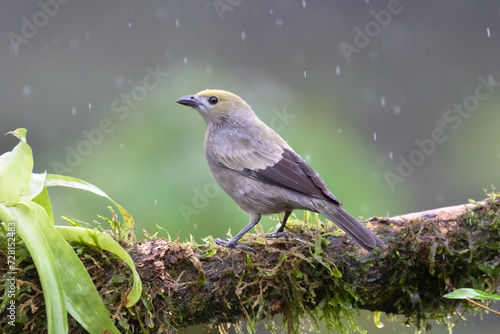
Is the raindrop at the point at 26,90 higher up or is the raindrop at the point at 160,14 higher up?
the raindrop at the point at 160,14

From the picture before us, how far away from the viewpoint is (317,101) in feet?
23.4

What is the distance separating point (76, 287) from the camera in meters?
2.19

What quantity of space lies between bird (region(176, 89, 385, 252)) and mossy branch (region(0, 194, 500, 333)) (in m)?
0.20

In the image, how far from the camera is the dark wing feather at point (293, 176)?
10.5 ft

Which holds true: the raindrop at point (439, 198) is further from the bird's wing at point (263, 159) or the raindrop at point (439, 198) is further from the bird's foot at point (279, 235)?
the bird's foot at point (279, 235)

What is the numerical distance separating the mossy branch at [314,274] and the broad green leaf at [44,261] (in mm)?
241

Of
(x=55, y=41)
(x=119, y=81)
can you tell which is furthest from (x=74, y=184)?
(x=55, y=41)

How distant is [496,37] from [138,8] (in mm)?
6544

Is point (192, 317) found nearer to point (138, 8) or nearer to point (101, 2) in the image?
point (138, 8)

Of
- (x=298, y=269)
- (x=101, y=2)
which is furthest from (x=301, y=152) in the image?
(x=101, y=2)

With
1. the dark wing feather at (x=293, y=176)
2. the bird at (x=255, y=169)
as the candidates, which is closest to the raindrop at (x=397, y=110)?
the bird at (x=255, y=169)

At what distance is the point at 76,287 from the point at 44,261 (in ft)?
0.55

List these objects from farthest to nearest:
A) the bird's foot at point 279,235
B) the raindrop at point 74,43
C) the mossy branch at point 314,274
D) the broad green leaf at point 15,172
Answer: the raindrop at point 74,43, the bird's foot at point 279,235, the mossy branch at point 314,274, the broad green leaf at point 15,172

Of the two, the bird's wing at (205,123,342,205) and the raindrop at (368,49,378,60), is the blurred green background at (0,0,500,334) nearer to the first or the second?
the raindrop at (368,49,378,60)
